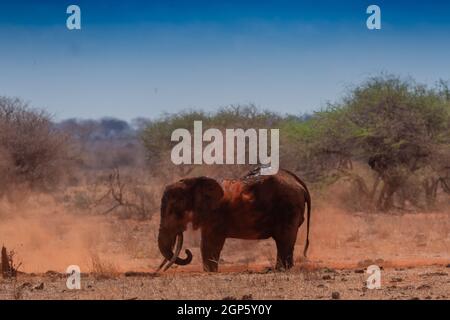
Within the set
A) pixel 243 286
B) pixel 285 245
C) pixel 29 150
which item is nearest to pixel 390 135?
pixel 29 150

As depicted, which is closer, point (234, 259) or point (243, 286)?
point (243, 286)

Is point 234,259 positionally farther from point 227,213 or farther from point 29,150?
point 29,150

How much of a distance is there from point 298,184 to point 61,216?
16318 millimetres

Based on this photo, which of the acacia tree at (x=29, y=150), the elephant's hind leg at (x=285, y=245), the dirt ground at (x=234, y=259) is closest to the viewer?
the dirt ground at (x=234, y=259)

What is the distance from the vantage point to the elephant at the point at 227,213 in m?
15.6

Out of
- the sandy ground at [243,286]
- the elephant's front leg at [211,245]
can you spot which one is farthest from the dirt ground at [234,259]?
the elephant's front leg at [211,245]

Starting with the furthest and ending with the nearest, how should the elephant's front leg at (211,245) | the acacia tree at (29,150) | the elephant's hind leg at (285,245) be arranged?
the acacia tree at (29,150) < the elephant's hind leg at (285,245) < the elephant's front leg at (211,245)

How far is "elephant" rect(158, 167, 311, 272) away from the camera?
51.2 ft

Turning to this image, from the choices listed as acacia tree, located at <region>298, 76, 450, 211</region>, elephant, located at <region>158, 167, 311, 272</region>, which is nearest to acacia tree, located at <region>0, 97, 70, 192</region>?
acacia tree, located at <region>298, 76, 450, 211</region>

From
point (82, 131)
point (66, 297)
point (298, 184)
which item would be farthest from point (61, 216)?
point (82, 131)

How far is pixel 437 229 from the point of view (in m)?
23.9

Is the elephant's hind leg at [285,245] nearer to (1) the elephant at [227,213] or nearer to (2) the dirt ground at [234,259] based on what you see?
(1) the elephant at [227,213]

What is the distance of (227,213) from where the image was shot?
15680 millimetres
